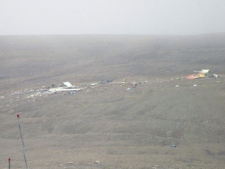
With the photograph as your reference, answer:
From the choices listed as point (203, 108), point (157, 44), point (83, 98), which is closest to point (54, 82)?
point (83, 98)

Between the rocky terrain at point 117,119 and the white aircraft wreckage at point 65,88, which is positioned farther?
the white aircraft wreckage at point 65,88

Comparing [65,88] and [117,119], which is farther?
[65,88]

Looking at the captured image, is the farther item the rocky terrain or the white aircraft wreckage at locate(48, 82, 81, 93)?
the white aircraft wreckage at locate(48, 82, 81, 93)

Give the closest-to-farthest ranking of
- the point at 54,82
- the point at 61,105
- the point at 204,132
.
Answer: the point at 204,132 < the point at 61,105 < the point at 54,82

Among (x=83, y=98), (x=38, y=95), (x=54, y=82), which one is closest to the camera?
(x=83, y=98)

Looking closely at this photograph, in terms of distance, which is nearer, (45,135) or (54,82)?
(45,135)

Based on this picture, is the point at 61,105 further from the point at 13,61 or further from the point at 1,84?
the point at 13,61

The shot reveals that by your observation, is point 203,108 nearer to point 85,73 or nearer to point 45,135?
point 45,135

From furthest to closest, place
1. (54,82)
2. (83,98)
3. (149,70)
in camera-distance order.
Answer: (149,70)
(54,82)
(83,98)

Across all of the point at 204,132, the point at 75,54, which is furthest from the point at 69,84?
the point at 75,54
